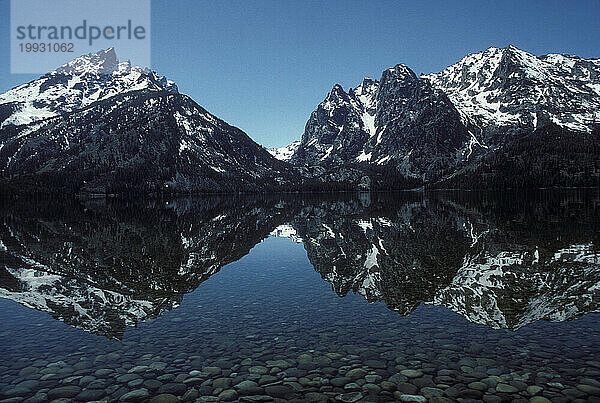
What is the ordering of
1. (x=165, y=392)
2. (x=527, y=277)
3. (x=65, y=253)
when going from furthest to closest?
(x=65, y=253)
(x=527, y=277)
(x=165, y=392)

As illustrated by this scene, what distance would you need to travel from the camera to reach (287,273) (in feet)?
110

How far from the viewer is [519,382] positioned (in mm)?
12625

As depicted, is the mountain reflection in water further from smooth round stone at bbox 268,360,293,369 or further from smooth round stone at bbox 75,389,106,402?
smooth round stone at bbox 268,360,293,369

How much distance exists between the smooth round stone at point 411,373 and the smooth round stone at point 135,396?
895 centimetres

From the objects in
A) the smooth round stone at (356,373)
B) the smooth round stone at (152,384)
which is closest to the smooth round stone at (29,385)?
the smooth round stone at (152,384)

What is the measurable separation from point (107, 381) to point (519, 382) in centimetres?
1455

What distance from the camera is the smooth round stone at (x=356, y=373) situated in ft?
44.1

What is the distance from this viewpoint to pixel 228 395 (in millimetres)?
12188

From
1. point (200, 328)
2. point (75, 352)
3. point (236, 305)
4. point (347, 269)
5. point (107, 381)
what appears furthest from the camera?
point (347, 269)

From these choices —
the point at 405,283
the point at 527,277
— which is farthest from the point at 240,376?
the point at 527,277

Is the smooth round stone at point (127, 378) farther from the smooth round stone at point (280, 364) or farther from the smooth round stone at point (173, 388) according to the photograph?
the smooth round stone at point (280, 364)

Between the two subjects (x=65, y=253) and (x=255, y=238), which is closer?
(x=65, y=253)

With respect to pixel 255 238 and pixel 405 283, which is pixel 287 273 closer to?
pixel 405 283

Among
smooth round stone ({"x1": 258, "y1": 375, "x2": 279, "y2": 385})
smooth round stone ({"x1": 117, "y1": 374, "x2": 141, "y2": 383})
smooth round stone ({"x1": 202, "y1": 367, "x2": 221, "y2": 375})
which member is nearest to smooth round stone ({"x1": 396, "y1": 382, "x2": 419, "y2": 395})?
Answer: smooth round stone ({"x1": 258, "y1": 375, "x2": 279, "y2": 385})
